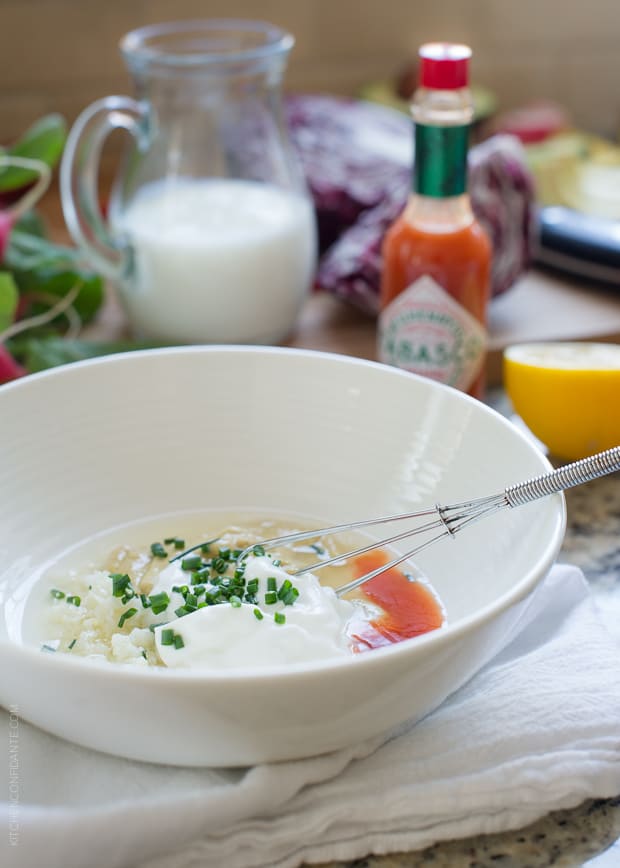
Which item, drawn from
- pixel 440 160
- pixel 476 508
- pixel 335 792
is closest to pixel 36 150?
pixel 440 160

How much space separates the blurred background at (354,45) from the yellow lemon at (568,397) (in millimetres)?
1014

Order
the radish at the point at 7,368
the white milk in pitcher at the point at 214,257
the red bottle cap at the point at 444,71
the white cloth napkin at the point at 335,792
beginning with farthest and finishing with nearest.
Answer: the white milk in pitcher at the point at 214,257
the radish at the point at 7,368
the red bottle cap at the point at 444,71
the white cloth napkin at the point at 335,792

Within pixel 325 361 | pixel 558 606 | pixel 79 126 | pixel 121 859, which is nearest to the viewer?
pixel 121 859

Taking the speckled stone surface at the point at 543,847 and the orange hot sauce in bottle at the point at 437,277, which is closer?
the speckled stone surface at the point at 543,847

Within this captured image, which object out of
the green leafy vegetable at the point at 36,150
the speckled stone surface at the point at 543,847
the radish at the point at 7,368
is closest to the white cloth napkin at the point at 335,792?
the speckled stone surface at the point at 543,847

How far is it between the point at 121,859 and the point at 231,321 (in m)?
0.69

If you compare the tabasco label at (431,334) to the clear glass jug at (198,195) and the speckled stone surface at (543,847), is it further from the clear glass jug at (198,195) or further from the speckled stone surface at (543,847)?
the speckled stone surface at (543,847)

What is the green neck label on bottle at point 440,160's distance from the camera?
0.96m

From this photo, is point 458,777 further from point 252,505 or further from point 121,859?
point 252,505

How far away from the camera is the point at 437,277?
1.03m

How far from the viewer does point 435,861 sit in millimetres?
630

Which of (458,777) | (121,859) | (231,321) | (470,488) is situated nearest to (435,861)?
(458,777)

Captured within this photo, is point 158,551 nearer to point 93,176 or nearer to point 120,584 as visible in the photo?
point 120,584

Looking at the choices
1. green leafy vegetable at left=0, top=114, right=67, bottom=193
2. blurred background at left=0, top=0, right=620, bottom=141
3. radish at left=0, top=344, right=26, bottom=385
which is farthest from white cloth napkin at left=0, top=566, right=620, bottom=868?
blurred background at left=0, top=0, right=620, bottom=141
